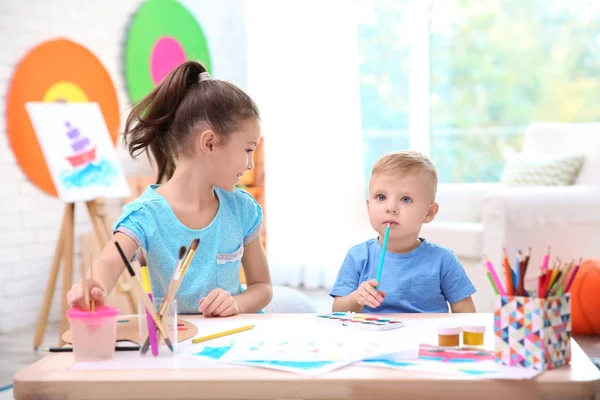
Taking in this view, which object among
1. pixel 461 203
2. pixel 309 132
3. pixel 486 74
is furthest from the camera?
pixel 486 74

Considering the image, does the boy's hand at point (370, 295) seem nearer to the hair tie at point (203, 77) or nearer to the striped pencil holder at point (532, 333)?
the striped pencil holder at point (532, 333)

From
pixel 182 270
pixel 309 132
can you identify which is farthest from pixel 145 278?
pixel 309 132

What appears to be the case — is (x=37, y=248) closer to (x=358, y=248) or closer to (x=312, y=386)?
(x=358, y=248)

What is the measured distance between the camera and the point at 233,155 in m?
1.69

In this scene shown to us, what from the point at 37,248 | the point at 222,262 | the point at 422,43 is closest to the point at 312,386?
the point at 222,262

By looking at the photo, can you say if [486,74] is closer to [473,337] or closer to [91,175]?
[91,175]

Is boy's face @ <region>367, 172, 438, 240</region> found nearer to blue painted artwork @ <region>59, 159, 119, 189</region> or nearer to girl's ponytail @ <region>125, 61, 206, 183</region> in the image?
girl's ponytail @ <region>125, 61, 206, 183</region>

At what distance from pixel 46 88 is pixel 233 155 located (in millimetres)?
2638

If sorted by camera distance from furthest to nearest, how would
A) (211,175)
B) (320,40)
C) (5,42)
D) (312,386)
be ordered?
1. (320,40)
2. (5,42)
3. (211,175)
4. (312,386)

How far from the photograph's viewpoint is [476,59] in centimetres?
814

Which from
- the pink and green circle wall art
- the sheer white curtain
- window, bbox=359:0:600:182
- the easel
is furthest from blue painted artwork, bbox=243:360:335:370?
window, bbox=359:0:600:182

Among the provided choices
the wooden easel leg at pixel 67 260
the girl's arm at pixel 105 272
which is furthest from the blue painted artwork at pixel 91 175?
the girl's arm at pixel 105 272

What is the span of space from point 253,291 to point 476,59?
6.76m

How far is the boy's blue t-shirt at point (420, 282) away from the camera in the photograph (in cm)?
173
